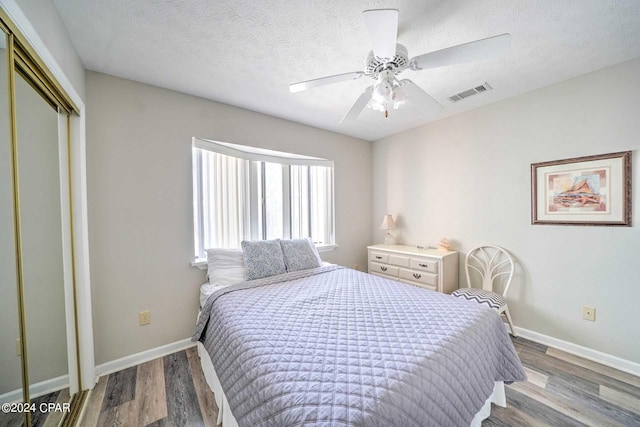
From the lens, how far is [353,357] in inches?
40.7

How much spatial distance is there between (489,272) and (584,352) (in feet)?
2.95

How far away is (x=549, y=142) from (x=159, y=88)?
A: 12.2 ft

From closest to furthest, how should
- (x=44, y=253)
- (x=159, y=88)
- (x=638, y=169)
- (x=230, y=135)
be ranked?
(x=44, y=253)
(x=638, y=169)
(x=159, y=88)
(x=230, y=135)

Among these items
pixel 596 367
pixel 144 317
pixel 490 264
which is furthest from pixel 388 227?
pixel 144 317

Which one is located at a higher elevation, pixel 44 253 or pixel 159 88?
pixel 159 88

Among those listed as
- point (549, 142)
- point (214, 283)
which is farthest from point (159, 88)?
point (549, 142)

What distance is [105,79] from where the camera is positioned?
1907 millimetres

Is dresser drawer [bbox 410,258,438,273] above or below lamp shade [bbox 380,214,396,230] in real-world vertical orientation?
below

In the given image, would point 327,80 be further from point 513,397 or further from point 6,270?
point 513,397

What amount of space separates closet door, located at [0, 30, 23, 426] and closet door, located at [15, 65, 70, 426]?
82 millimetres

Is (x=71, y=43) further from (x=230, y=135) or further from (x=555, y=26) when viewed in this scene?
(x=555, y=26)

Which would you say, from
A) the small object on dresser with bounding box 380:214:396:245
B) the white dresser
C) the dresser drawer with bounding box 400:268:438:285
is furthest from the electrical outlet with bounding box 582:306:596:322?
the small object on dresser with bounding box 380:214:396:245

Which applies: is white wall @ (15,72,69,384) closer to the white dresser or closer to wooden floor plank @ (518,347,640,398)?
the white dresser

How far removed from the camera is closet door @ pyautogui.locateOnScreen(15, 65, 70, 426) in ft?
3.62
